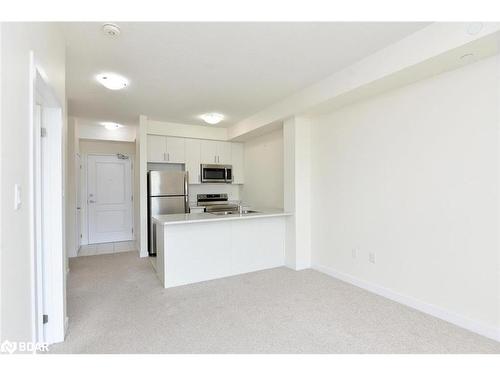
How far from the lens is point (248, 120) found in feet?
16.1

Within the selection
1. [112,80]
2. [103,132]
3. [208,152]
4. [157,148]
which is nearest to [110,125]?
[103,132]

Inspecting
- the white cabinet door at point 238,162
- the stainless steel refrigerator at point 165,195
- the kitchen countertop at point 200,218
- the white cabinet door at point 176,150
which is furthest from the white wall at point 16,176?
the white cabinet door at point 238,162

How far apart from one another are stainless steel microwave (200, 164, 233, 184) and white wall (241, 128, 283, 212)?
427 millimetres

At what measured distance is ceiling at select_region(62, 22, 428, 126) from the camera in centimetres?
220

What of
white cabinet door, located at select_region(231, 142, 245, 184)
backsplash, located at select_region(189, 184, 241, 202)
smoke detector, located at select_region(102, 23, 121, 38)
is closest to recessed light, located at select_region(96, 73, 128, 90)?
smoke detector, located at select_region(102, 23, 121, 38)

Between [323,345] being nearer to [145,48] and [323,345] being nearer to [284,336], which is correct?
[284,336]

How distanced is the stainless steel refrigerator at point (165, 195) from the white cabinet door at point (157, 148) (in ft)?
1.28

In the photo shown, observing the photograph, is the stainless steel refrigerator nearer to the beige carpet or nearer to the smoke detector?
the beige carpet

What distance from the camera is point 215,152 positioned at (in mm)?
5727

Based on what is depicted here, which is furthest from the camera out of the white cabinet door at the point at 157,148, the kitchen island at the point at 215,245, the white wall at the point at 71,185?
the white cabinet door at the point at 157,148

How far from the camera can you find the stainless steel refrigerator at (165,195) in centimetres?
482

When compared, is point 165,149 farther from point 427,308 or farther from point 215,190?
point 427,308

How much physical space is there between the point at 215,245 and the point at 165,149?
2.48 m

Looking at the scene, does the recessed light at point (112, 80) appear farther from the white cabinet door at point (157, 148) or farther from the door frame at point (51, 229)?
the white cabinet door at point (157, 148)
